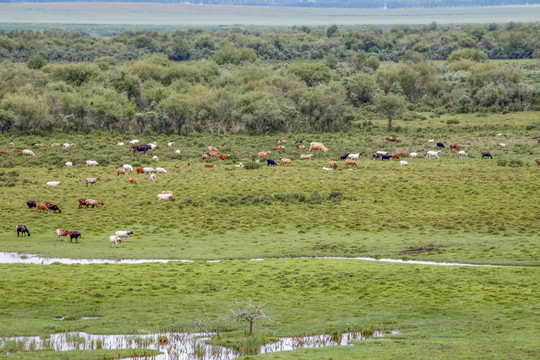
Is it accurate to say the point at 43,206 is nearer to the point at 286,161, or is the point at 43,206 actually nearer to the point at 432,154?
the point at 286,161

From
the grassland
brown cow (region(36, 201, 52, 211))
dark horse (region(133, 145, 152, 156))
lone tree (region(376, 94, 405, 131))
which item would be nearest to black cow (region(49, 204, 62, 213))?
brown cow (region(36, 201, 52, 211))

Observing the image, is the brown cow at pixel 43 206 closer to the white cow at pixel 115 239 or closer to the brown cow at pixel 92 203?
the brown cow at pixel 92 203

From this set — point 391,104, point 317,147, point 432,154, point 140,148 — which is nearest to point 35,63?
point 140,148

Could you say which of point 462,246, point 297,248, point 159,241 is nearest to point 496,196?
point 462,246

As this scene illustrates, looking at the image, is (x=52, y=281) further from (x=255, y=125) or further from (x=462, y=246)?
(x=255, y=125)

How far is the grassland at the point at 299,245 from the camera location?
2011cm

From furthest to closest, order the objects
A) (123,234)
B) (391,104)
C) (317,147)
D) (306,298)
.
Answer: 1. (391,104)
2. (317,147)
3. (123,234)
4. (306,298)

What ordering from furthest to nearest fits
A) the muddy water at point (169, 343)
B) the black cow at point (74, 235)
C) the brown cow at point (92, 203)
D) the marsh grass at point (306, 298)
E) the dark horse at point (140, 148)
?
the dark horse at point (140, 148) → the brown cow at point (92, 203) → the black cow at point (74, 235) → the marsh grass at point (306, 298) → the muddy water at point (169, 343)

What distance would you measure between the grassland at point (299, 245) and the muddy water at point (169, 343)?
49 cm

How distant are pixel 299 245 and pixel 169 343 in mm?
13627

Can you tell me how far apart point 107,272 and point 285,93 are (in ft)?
204

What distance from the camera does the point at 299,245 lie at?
31.7m

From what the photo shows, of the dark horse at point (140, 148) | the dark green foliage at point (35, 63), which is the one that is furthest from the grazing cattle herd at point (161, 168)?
the dark green foliage at point (35, 63)

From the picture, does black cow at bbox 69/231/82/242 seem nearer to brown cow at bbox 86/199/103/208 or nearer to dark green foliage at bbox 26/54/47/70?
brown cow at bbox 86/199/103/208
